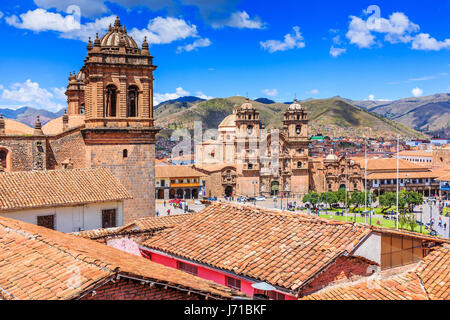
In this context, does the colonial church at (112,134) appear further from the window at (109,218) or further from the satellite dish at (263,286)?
the satellite dish at (263,286)

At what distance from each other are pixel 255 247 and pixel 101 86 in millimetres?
15381

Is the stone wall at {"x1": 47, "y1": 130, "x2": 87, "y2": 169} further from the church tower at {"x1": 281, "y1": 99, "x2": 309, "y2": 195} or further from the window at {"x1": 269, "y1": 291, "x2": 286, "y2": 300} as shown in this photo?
the church tower at {"x1": 281, "y1": 99, "x2": 309, "y2": 195}

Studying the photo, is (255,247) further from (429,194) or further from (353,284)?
(429,194)

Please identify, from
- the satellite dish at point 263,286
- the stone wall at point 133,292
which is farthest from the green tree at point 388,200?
the stone wall at point 133,292

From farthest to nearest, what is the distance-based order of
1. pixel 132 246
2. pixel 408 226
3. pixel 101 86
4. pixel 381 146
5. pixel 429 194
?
1. pixel 381 146
2. pixel 429 194
3. pixel 408 226
4. pixel 101 86
5. pixel 132 246

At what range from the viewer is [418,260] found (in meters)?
9.50

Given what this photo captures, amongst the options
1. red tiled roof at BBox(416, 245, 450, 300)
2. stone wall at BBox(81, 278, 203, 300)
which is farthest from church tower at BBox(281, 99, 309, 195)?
stone wall at BBox(81, 278, 203, 300)

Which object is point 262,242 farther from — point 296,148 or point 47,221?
point 296,148

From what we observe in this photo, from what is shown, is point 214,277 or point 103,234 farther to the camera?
point 103,234

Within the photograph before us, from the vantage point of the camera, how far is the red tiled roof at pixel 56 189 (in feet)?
50.8

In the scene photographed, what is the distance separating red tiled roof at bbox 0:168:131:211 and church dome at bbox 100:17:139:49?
25.2 feet

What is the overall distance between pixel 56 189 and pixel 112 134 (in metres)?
6.22

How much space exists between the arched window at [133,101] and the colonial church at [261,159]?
40.0m
